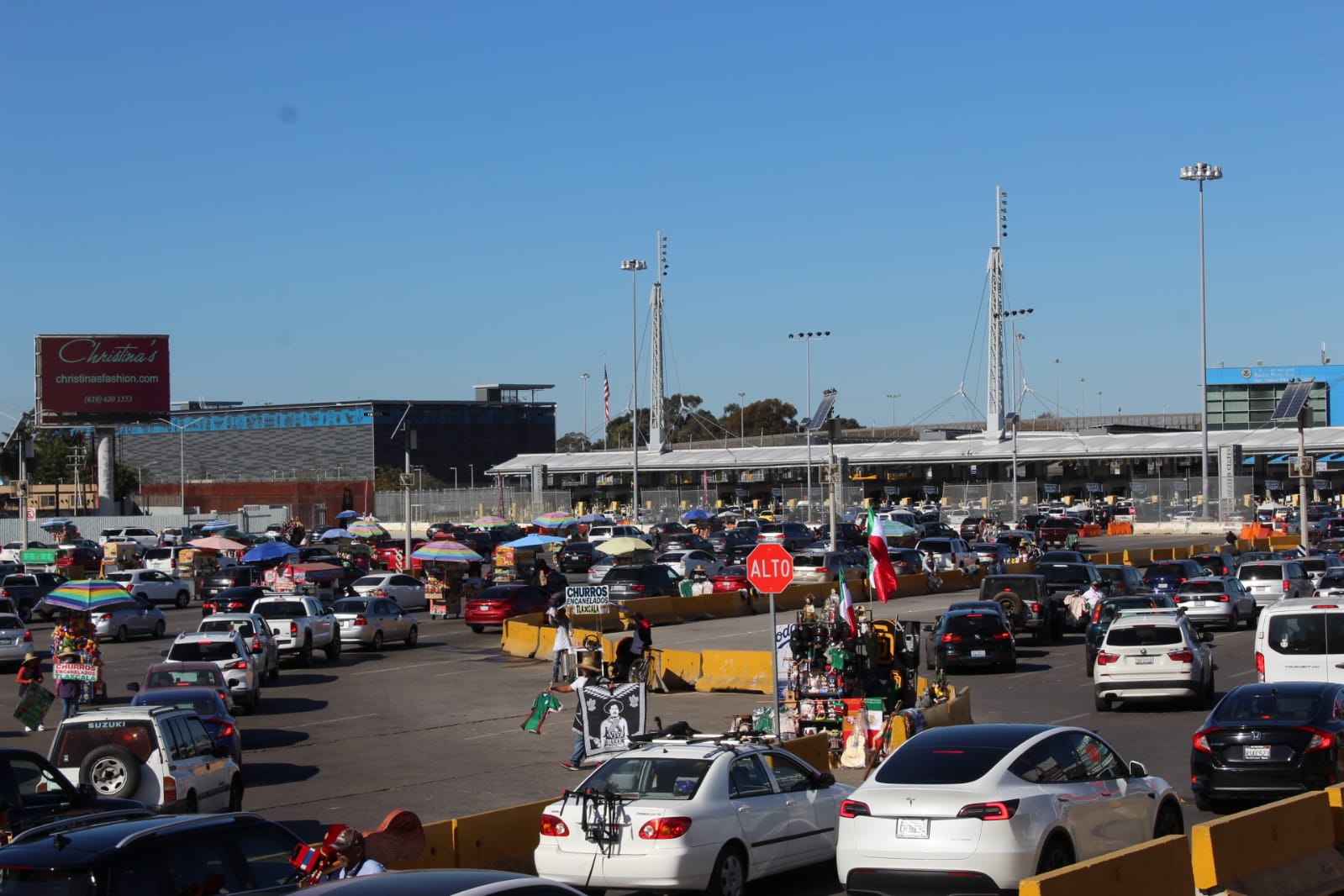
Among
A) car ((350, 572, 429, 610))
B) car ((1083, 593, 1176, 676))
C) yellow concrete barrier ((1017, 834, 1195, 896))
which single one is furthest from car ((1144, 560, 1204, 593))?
yellow concrete barrier ((1017, 834, 1195, 896))

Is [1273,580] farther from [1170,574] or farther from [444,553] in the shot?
[444,553]

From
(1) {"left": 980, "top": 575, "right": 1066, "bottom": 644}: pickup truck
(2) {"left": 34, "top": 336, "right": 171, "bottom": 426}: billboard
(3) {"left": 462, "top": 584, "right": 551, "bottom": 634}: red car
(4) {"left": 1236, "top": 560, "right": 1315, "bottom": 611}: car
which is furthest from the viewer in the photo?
(2) {"left": 34, "top": 336, "right": 171, "bottom": 426}: billboard

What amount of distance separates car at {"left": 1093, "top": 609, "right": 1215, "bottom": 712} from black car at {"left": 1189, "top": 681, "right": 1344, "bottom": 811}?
7.48 metres

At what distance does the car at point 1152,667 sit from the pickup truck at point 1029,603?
10194mm

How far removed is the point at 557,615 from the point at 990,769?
19506 millimetres

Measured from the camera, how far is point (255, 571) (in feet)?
169

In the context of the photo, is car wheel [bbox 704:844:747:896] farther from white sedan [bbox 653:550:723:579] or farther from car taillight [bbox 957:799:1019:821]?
white sedan [bbox 653:550:723:579]

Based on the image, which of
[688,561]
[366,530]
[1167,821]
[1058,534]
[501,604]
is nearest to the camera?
[1167,821]

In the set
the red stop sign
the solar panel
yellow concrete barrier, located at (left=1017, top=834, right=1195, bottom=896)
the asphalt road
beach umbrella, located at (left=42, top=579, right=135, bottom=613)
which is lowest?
the asphalt road

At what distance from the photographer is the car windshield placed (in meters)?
12.1

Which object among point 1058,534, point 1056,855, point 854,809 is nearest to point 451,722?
point 854,809

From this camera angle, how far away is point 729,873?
12.0 m

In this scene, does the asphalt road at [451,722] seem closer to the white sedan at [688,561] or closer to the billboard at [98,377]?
the white sedan at [688,561]

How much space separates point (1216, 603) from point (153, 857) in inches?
1271
